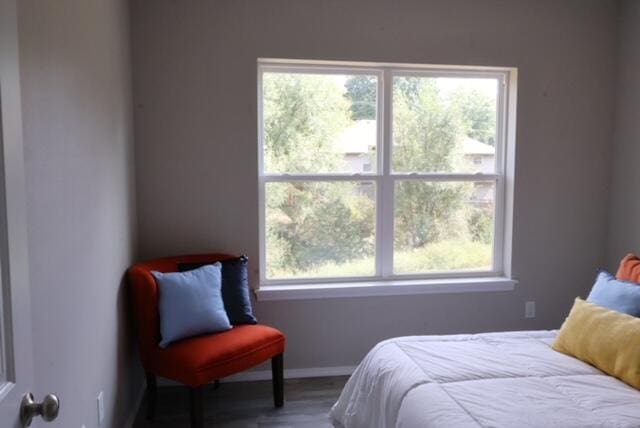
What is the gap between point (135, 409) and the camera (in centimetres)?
291

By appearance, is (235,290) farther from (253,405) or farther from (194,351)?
(253,405)

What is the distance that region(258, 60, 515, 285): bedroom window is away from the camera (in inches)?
132

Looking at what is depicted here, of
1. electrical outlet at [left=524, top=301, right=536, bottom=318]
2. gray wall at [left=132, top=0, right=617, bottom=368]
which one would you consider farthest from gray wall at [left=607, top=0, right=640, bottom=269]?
electrical outlet at [left=524, top=301, right=536, bottom=318]

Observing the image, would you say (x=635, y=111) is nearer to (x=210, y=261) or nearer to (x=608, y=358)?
(x=608, y=358)

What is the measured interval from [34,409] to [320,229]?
8.21 feet

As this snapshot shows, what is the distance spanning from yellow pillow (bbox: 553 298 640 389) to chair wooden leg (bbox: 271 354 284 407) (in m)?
1.48

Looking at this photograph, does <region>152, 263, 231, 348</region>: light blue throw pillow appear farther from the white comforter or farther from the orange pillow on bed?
the orange pillow on bed

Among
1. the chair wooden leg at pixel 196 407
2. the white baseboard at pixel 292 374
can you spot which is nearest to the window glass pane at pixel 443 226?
the white baseboard at pixel 292 374

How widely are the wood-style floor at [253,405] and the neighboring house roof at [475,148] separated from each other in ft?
5.96

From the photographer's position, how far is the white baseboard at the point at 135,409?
2.71 m

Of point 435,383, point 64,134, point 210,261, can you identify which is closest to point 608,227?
point 435,383

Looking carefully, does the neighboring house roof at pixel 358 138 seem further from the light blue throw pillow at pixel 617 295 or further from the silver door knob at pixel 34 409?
the silver door knob at pixel 34 409

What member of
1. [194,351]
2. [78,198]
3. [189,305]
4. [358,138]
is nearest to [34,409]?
[78,198]

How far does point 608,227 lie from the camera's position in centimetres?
367
